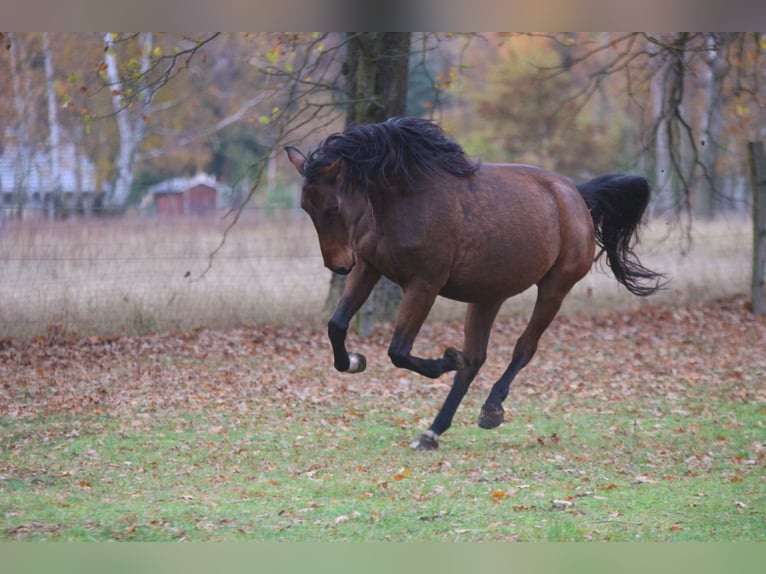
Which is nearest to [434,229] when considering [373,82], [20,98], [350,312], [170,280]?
[350,312]

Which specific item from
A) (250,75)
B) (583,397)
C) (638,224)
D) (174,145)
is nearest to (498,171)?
(638,224)

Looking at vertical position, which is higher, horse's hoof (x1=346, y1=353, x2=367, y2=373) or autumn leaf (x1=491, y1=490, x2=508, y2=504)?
horse's hoof (x1=346, y1=353, x2=367, y2=373)

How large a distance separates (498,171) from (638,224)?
5.89 ft

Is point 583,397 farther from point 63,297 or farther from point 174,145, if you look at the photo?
point 174,145

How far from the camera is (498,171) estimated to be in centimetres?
778

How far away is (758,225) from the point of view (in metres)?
16.4

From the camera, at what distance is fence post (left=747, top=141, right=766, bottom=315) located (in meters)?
16.3

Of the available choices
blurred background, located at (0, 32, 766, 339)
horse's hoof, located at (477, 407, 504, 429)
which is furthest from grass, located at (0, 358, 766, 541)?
blurred background, located at (0, 32, 766, 339)

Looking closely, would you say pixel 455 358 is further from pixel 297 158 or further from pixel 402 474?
pixel 297 158

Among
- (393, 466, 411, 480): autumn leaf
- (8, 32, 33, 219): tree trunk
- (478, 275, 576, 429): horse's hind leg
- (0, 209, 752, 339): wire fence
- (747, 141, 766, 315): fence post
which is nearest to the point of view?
(393, 466, 411, 480): autumn leaf

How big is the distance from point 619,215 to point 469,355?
1.94m

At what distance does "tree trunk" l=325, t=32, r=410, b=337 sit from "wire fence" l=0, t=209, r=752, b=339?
33.2 inches

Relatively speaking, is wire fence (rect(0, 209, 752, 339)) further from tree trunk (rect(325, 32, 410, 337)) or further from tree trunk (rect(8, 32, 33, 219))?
tree trunk (rect(8, 32, 33, 219))

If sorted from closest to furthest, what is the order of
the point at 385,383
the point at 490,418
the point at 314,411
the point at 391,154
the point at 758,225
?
the point at 391,154 < the point at 490,418 < the point at 314,411 < the point at 385,383 < the point at 758,225
